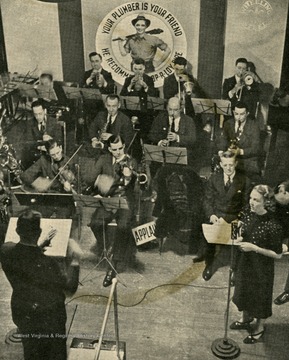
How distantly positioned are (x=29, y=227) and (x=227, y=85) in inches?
87.9

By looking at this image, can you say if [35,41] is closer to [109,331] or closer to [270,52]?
[270,52]

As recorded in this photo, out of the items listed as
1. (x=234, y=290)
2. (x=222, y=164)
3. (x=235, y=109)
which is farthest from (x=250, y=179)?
(x=234, y=290)

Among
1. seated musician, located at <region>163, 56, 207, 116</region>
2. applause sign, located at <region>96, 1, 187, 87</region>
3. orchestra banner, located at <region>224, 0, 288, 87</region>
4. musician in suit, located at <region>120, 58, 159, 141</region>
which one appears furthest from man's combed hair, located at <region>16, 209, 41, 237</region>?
orchestra banner, located at <region>224, 0, 288, 87</region>

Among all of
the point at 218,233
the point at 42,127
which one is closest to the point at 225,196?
the point at 218,233

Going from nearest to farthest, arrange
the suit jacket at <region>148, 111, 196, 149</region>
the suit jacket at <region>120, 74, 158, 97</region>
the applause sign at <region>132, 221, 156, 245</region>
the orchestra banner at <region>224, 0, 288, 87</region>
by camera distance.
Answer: the orchestra banner at <region>224, 0, 288, 87</region> < the suit jacket at <region>120, 74, 158, 97</region> < the suit jacket at <region>148, 111, 196, 149</region> < the applause sign at <region>132, 221, 156, 245</region>

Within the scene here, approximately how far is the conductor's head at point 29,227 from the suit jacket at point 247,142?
6.03 feet

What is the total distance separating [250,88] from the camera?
217 inches

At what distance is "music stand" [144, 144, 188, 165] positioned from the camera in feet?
18.9

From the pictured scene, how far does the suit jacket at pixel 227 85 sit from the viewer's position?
5496mm

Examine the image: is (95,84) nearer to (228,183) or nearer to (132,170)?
(132,170)

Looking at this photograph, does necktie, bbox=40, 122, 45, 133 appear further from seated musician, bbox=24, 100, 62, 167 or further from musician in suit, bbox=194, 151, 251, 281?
musician in suit, bbox=194, 151, 251, 281

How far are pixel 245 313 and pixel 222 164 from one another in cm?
141

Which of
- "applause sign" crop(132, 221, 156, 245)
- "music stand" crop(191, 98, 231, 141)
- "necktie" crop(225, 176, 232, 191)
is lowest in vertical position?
"applause sign" crop(132, 221, 156, 245)

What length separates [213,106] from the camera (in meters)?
5.60
